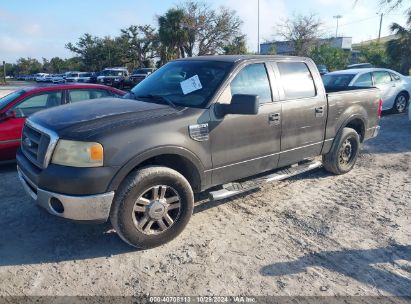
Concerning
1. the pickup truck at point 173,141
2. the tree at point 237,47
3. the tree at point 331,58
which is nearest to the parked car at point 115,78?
the tree at point 237,47

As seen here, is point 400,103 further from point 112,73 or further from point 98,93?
point 112,73

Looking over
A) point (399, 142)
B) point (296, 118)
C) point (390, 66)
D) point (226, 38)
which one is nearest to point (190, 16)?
point (226, 38)

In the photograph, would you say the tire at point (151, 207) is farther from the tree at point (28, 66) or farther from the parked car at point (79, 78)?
the tree at point (28, 66)

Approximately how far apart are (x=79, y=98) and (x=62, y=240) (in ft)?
12.3

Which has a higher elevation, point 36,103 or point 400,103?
point 36,103

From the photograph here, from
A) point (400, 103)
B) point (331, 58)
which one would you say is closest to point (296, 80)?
point (400, 103)

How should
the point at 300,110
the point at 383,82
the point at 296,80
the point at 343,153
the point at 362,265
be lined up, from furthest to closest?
1. the point at 383,82
2. the point at 343,153
3. the point at 296,80
4. the point at 300,110
5. the point at 362,265

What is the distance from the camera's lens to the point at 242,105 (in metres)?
3.87

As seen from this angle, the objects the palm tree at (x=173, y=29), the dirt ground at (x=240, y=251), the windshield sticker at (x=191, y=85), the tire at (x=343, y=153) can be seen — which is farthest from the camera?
the palm tree at (x=173, y=29)

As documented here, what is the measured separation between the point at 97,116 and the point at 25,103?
11.6ft

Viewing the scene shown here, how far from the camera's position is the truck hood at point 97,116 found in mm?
3471

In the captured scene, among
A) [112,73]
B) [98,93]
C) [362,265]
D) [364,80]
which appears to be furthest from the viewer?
[112,73]

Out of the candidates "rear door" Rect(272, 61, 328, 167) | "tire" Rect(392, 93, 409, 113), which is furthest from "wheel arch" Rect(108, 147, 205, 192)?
"tire" Rect(392, 93, 409, 113)

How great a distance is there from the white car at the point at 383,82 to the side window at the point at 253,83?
702 centimetres
